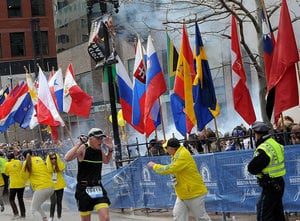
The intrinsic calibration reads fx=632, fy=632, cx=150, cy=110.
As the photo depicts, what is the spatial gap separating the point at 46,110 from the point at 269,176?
9.52 metres

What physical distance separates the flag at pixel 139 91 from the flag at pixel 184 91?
116 centimetres

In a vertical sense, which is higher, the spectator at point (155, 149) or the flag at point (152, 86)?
the flag at point (152, 86)

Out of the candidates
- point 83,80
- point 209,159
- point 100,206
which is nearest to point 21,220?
point 209,159

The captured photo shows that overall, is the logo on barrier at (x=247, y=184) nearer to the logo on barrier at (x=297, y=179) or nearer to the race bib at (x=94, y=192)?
the logo on barrier at (x=297, y=179)

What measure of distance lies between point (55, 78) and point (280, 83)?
389 inches

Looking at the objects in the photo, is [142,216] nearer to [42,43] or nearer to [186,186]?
[186,186]

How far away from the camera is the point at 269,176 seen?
765 centimetres

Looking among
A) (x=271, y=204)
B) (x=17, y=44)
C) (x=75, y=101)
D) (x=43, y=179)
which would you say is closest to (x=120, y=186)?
(x=43, y=179)

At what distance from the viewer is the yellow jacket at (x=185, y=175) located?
8.85 metres

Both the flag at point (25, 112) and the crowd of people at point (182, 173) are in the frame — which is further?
the flag at point (25, 112)

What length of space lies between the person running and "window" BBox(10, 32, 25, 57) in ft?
170

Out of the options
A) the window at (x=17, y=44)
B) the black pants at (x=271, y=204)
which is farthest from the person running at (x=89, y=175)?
the window at (x=17, y=44)

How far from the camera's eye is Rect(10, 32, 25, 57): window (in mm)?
59000

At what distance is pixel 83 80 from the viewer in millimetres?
41312
